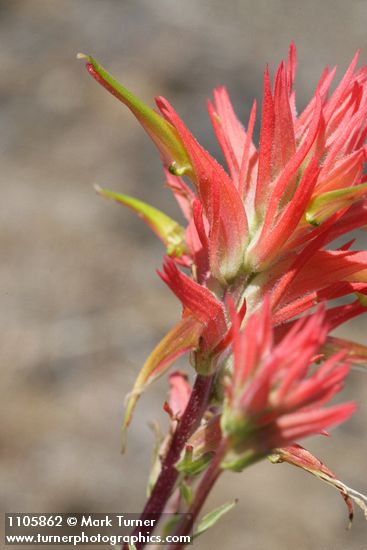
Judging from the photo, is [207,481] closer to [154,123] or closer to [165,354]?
[165,354]

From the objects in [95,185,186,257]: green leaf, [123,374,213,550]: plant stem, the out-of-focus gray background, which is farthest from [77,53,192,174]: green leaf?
the out-of-focus gray background

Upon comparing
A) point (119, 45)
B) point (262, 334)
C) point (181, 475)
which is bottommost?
point (181, 475)

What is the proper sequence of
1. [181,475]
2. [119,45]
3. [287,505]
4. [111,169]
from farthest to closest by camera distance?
1. [119,45]
2. [111,169]
3. [287,505]
4. [181,475]

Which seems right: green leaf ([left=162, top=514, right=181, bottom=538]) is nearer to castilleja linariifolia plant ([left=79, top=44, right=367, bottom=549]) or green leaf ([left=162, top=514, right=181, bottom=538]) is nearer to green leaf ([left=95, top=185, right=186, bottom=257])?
castilleja linariifolia plant ([left=79, top=44, right=367, bottom=549])

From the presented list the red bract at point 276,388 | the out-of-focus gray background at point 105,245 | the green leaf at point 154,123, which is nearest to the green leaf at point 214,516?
the red bract at point 276,388

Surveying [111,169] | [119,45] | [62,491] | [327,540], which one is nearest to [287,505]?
[327,540]

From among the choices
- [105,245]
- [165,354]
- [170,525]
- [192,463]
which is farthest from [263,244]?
[105,245]

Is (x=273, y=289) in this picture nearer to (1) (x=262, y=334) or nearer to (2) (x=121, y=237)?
(1) (x=262, y=334)
